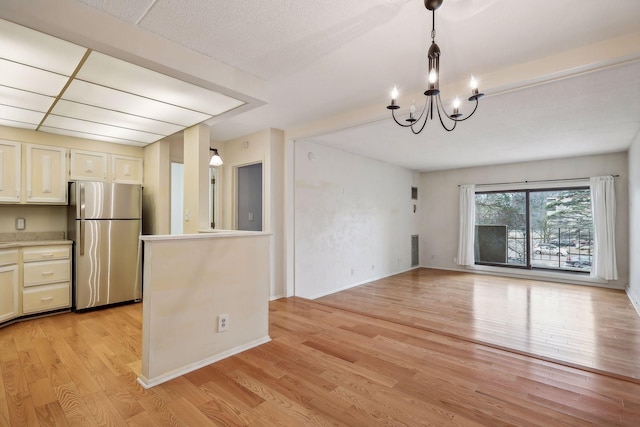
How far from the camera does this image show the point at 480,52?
2.40 meters

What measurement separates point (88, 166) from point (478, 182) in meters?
7.64

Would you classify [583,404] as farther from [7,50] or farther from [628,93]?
[7,50]

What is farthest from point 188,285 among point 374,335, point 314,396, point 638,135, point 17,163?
point 638,135

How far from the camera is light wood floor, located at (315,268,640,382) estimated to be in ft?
9.87

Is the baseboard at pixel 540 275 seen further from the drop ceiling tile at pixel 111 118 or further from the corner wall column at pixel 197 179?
the drop ceiling tile at pixel 111 118

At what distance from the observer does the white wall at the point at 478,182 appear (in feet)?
19.4

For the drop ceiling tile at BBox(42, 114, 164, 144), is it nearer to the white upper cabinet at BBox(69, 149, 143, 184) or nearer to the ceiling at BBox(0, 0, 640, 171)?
the white upper cabinet at BBox(69, 149, 143, 184)

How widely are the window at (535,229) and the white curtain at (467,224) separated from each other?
0.25 m

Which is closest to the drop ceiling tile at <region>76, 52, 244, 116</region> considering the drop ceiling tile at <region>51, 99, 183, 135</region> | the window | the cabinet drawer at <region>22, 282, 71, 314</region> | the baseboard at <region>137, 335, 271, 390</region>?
the drop ceiling tile at <region>51, 99, 183, 135</region>

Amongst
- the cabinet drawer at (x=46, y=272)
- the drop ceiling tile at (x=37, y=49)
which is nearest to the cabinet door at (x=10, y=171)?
the cabinet drawer at (x=46, y=272)

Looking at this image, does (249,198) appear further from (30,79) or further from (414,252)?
(414,252)

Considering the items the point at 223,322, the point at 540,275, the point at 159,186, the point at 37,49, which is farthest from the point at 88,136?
the point at 540,275

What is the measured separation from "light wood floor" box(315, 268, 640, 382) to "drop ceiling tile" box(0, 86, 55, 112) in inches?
150

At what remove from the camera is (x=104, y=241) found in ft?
13.3
